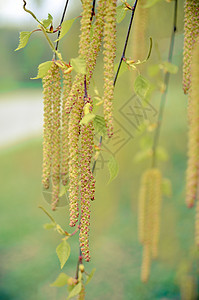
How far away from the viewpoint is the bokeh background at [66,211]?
6.42 ft

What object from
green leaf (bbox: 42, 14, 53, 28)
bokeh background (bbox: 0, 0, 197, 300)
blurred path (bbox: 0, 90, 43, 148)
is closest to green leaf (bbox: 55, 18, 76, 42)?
green leaf (bbox: 42, 14, 53, 28)

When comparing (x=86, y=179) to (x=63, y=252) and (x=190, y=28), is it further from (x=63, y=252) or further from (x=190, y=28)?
(x=190, y=28)

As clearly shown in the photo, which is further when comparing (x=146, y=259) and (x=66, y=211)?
(x=66, y=211)

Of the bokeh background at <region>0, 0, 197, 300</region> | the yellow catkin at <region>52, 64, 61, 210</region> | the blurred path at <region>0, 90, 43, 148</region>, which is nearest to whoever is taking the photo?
the yellow catkin at <region>52, 64, 61, 210</region>

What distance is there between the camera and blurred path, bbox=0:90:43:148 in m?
2.24

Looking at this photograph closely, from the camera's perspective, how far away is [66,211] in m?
1.96

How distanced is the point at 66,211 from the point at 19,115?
2.30 ft

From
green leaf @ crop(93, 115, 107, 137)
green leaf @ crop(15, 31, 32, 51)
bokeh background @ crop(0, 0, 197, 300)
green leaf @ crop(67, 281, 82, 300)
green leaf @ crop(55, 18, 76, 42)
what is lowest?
bokeh background @ crop(0, 0, 197, 300)

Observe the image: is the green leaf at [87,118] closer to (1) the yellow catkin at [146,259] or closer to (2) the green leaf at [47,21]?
(2) the green leaf at [47,21]

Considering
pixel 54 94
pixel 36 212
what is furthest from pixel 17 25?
pixel 54 94

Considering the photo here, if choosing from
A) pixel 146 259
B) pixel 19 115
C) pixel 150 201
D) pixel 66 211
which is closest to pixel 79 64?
pixel 150 201

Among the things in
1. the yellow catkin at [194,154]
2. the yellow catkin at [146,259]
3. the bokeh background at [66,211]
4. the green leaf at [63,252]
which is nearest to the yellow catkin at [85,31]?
the yellow catkin at [194,154]

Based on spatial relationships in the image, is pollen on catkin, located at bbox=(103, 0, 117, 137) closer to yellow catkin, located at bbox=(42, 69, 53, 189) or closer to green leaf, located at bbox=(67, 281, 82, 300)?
yellow catkin, located at bbox=(42, 69, 53, 189)

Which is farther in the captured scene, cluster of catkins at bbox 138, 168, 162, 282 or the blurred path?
the blurred path
